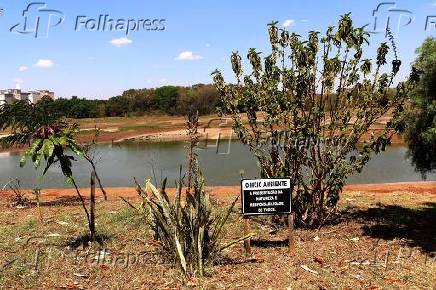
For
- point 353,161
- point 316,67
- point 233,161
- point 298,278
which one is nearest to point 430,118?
point 353,161

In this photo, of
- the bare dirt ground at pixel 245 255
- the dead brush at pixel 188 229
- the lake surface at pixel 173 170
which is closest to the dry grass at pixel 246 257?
the bare dirt ground at pixel 245 255

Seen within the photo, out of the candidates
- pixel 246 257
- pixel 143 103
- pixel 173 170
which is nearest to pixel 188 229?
pixel 246 257

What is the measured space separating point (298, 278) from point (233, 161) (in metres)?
24.9

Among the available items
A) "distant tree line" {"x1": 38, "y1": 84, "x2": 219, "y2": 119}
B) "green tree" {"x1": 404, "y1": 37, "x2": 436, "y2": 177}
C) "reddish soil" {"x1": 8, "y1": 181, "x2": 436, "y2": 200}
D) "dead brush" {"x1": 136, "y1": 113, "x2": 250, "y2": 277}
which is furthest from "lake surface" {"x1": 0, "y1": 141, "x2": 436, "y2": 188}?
"distant tree line" {"x1": 38, "y1": 84, "x2": 219, "y2": 119}

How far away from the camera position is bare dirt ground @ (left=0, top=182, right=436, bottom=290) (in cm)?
722

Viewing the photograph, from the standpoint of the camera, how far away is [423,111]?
10859 millimetres

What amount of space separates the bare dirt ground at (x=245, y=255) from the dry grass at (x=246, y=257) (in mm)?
16

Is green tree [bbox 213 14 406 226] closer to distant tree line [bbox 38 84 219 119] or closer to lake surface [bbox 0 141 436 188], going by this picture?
lake surface [bbox 0 141 436 188]

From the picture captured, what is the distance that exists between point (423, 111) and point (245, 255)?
553 centimetres

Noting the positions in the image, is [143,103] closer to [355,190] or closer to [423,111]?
[355,190]

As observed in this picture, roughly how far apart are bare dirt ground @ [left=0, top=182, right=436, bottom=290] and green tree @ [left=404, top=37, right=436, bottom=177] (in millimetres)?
1430

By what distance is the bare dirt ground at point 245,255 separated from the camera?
23.7 ft

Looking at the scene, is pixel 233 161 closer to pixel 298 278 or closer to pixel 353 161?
pixel 353 161

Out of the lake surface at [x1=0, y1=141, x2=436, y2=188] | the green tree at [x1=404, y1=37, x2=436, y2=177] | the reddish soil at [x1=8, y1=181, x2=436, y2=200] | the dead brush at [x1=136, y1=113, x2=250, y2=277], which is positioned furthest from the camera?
the lake surface at [x1=0, y1=141, x2=436, y2=188]
